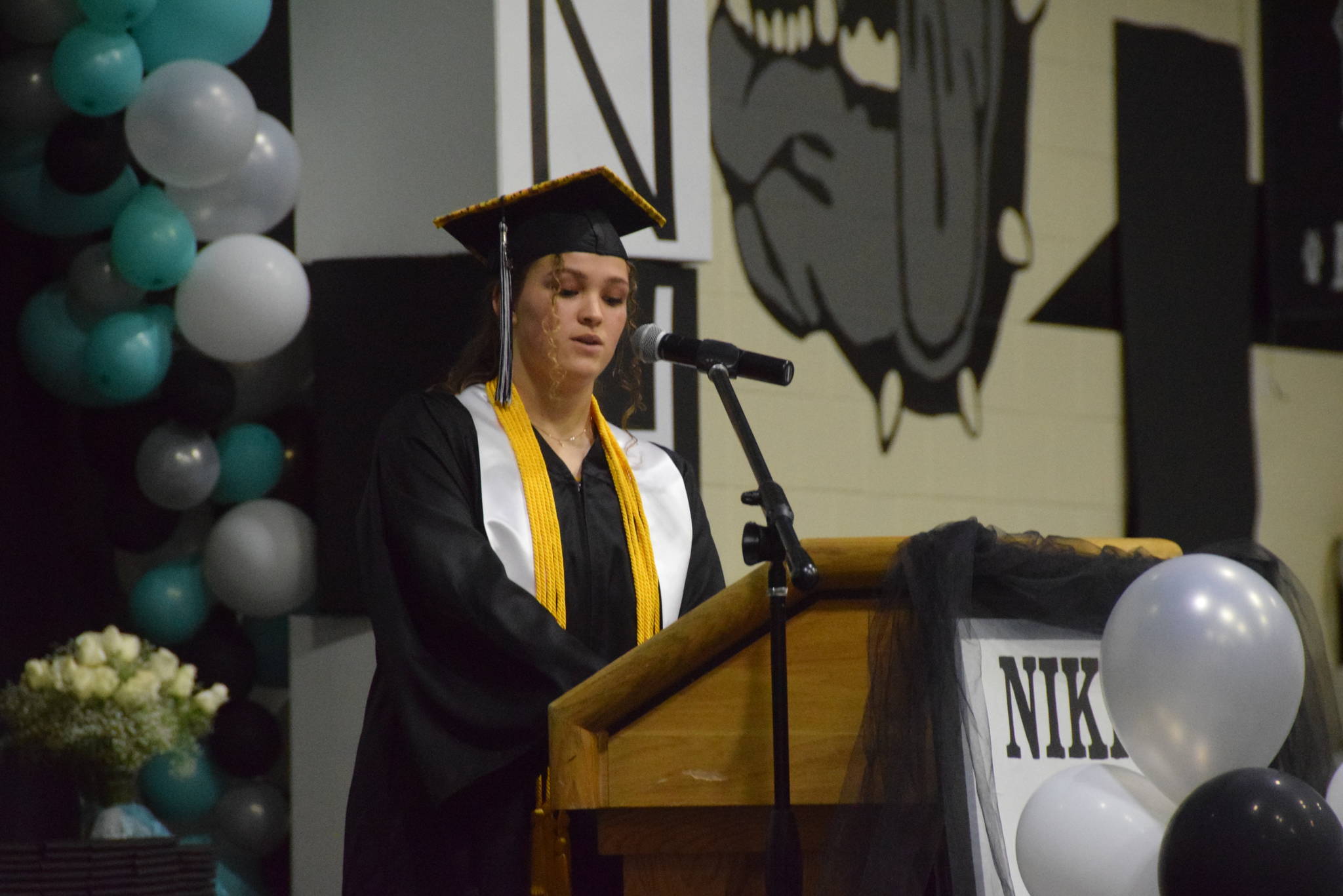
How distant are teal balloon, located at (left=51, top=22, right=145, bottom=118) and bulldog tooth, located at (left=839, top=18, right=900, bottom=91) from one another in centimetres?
209

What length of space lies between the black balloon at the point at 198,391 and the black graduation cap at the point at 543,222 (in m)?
1.12

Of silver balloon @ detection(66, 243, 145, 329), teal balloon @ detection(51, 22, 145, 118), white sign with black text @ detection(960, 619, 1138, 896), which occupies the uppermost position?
teal balloon @ detection(51, 22, 145, 118)

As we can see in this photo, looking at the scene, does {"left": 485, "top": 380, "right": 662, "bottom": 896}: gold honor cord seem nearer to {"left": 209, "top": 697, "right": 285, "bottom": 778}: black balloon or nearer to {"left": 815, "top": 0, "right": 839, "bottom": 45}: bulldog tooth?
{"left": 209, "top": 697, "right": 285, "bottom": 778}: black balloon

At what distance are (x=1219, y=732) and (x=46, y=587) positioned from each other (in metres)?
2.90

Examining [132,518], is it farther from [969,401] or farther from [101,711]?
[969,401]

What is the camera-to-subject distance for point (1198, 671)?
1.62 m

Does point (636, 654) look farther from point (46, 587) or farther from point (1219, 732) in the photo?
point (46, 587)

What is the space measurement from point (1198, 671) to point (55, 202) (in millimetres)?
2812

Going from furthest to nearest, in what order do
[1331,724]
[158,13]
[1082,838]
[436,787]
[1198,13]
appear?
1. [1198,13]
2. [158,13]
3. [436,787]
4. [1331,724]
5. [1082,838]

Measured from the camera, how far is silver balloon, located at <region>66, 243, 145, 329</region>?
3562 millimetres

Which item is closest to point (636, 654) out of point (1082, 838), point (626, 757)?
point (626, 757)

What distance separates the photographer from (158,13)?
3.53 meters

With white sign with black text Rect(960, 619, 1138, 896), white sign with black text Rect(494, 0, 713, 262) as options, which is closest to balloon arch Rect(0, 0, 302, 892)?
white sign with black text Rect(494, 0, 713, 262)

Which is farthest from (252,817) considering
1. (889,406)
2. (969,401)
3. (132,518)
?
(969,401)
